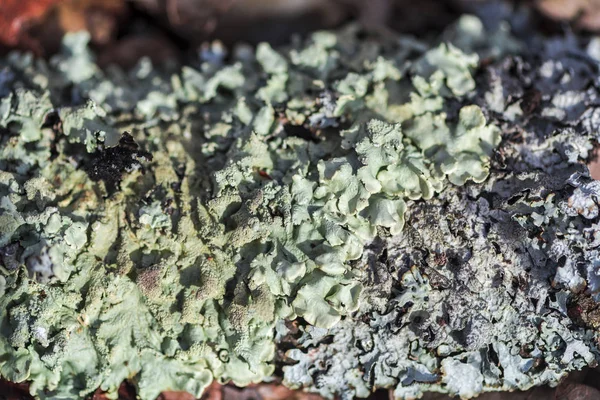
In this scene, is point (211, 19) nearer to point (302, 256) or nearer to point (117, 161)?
point (117, 161)

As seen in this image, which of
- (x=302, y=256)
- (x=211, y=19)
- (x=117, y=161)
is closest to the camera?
(x=302, y=256)

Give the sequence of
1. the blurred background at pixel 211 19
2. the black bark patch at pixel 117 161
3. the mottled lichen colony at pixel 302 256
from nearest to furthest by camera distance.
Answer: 1. the mottled lichen colony at pixel 302 256
2. the black bark patch at pixel 117 161
3. the blurred background at pixel 211 19

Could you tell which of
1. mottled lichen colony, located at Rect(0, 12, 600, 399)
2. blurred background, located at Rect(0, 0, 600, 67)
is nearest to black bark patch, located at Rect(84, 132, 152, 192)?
mottled lichen colony, located at Rect(0, 12, 600, 399)

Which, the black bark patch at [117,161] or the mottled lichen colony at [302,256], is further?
the black bark patch at [117,161]

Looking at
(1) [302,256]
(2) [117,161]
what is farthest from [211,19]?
(1) [302,256]

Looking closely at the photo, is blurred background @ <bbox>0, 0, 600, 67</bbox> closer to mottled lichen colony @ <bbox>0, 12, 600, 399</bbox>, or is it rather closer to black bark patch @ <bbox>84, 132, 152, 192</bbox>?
mottled lichen colony @ <bbox>0, 12, 600, 399</bbox>

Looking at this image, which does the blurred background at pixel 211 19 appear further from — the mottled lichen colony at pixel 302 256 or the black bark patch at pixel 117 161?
the black bark patch at pixel 117 161

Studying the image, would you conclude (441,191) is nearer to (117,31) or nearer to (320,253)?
(320,253)

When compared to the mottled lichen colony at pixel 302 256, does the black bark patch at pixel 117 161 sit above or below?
above

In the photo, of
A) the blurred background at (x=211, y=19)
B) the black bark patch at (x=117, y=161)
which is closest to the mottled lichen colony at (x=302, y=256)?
the black bark patch at (x=117, y=161)
